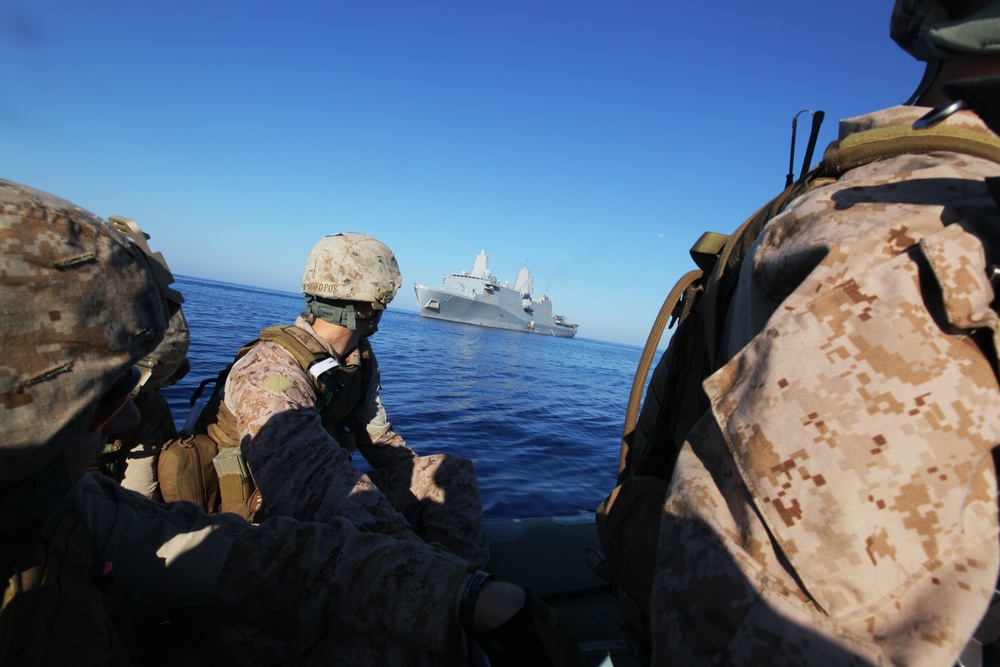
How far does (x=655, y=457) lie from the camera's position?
1769mm

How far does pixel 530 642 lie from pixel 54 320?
4.88 feet

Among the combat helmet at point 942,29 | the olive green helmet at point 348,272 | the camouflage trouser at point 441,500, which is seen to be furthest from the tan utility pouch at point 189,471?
the combat helmet at point 942,29

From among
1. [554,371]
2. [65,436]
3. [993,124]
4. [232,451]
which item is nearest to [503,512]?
[232,451]

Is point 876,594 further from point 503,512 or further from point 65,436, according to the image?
point 503,512

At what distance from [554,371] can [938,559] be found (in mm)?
22626

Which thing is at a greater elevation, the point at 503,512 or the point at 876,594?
the point at 876,594

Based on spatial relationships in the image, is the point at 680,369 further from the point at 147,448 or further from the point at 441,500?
the point at 147,448

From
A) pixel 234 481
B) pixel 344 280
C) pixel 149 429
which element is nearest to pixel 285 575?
pixel 234 481

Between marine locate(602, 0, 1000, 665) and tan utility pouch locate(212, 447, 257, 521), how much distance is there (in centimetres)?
264

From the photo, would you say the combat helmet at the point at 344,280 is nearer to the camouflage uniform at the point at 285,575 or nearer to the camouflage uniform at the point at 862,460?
the camouflage uniform at the point at 285,575

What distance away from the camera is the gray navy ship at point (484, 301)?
58.9 metres

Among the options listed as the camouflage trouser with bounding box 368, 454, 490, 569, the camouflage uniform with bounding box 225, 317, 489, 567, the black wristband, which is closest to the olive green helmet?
the camouflage uniform with bounding box 225, 317, 489, 567

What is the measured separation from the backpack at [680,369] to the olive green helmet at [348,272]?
6.88 feet

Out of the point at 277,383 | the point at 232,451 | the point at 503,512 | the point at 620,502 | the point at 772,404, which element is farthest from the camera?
the point at 503,512
